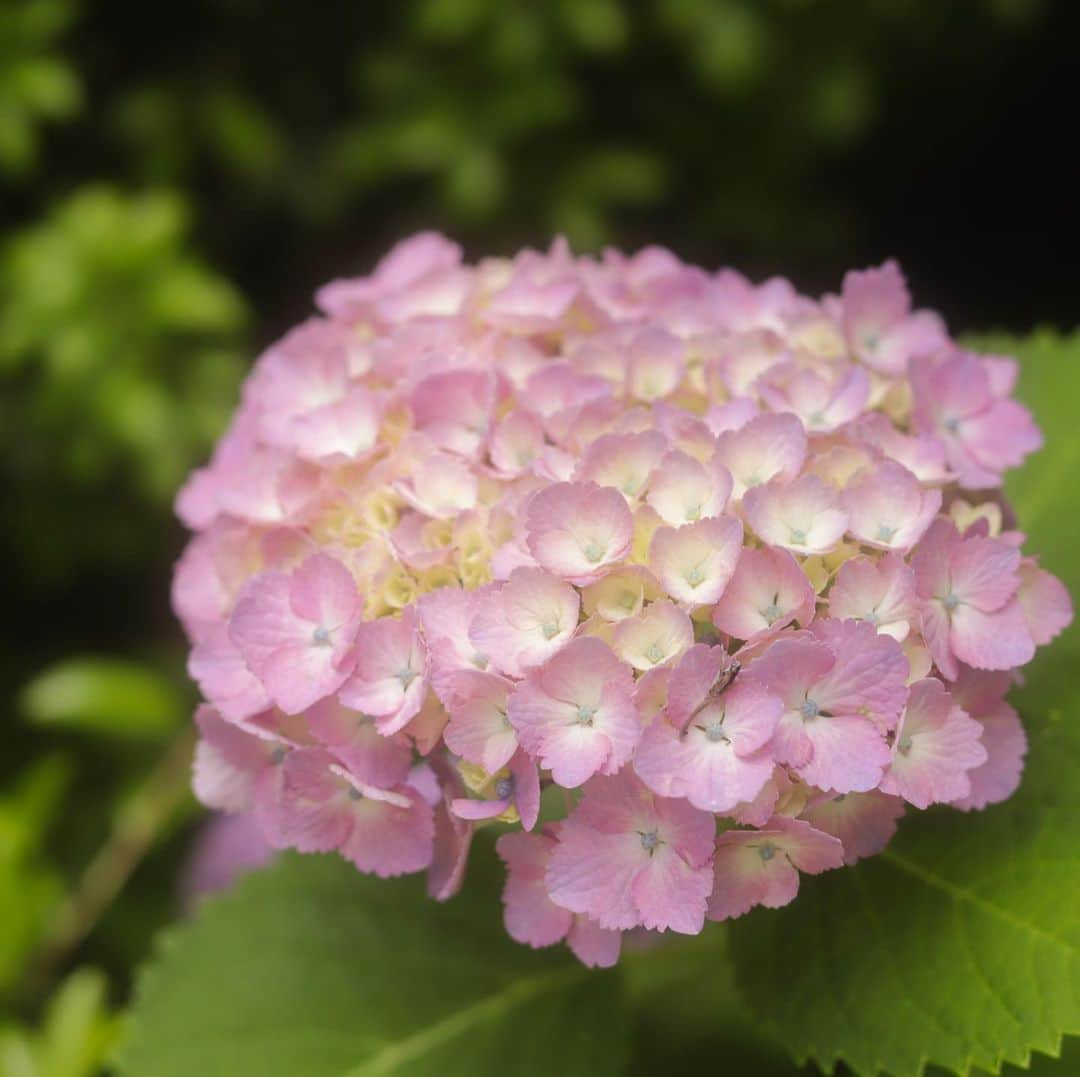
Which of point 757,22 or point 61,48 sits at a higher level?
point 757,22

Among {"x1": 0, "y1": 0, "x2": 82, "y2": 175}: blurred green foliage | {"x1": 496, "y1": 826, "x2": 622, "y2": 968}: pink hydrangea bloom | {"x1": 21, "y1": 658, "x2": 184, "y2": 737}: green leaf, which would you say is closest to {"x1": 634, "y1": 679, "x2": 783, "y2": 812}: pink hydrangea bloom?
{"x1": 496, "y1": 826, "x2": 622, "y2": 968}: pink hydrangea bloom

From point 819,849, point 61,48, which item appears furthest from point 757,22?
point 819,849

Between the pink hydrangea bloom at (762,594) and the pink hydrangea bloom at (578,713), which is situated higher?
the pink hydrangea bloom at (762,594)

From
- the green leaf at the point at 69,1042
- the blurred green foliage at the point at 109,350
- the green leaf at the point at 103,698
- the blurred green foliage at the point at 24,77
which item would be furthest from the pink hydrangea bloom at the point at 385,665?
the blurred green foliage at the point at 24,77

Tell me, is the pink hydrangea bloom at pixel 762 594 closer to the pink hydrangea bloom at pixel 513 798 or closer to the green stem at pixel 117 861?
the pink hydrangea bloom at pixel 513 798

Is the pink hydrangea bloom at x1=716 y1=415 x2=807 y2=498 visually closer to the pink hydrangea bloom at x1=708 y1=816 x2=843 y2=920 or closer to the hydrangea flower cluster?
the hydrangea flower cluster

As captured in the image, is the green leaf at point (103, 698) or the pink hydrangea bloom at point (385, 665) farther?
the green leaf at point (103, 698)

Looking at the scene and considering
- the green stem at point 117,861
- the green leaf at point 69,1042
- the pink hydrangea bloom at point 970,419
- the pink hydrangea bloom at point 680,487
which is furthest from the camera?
the green stem at point 117,861

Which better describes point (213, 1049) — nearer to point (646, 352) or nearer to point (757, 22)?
point (646, 352)
